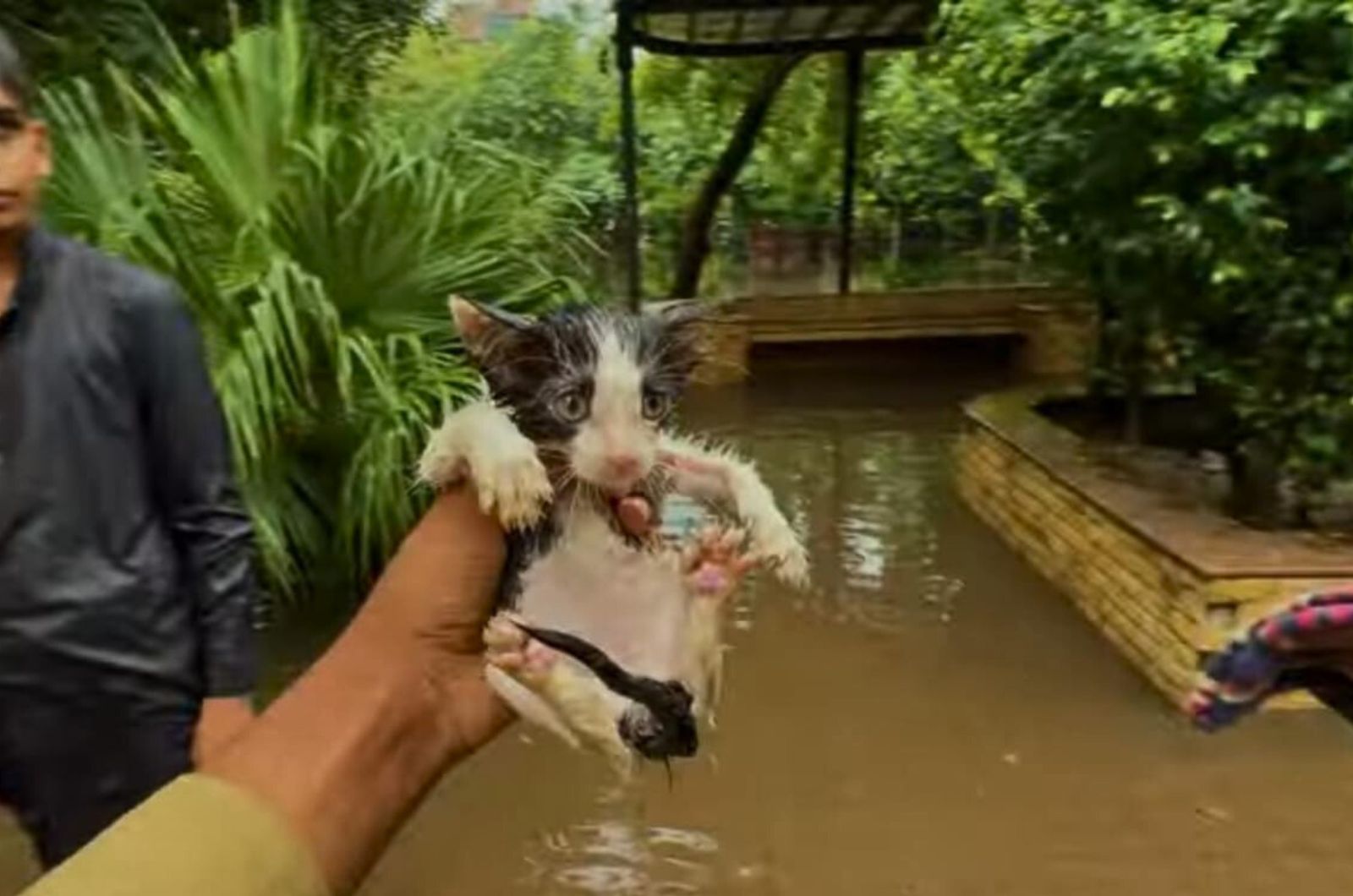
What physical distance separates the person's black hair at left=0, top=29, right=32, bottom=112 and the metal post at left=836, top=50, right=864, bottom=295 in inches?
436

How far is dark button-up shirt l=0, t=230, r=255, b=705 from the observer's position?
182 centimetres

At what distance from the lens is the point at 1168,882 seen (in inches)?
144

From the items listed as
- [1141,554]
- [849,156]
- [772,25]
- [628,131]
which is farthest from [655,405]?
[849,156]

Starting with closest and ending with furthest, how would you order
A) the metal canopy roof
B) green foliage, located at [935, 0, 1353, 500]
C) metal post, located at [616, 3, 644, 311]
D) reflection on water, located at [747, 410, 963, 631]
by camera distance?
1. green foliage, located at [935, 0, 1353, 500]
2. reflection on water, located at [747, 410, 963, 631]
3. the metal canopy roof
4. metal post, located at [616, 3, 644, 311]

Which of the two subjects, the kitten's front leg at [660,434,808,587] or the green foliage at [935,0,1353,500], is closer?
the kitten's front leg at [660,434,808,587]

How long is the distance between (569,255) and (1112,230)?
68.0 inches

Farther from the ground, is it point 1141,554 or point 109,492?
point 109,492

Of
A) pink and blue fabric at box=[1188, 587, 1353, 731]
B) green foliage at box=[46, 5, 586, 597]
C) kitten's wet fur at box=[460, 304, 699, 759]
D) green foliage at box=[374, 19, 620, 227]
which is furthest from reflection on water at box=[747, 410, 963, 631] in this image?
pink and blue fabric at box=[1188, 587, 1353, 731]

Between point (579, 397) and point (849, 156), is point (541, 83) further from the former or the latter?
point (579, 397)

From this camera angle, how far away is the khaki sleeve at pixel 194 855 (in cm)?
107

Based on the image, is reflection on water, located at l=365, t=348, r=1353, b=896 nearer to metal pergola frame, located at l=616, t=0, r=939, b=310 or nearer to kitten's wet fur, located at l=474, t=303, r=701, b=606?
kitten's wet fur, located at l=474, t=303, r=701, b=606

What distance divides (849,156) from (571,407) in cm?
1193

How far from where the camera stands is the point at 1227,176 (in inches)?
202

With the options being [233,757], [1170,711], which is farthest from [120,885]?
[1170,711]
